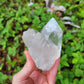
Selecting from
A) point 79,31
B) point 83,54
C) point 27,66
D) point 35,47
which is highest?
Result: point 35,47

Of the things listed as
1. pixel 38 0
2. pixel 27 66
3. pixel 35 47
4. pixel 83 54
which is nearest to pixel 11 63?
pixel 27 66

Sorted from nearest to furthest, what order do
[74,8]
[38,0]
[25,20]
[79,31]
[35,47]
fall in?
[35,47]
[79,31]
[25,20]
[74,8]
[38,0]

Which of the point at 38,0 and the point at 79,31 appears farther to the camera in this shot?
the point at 38,0

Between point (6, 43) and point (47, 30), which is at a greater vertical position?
point (47, 30)

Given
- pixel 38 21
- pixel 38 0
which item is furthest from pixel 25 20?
pixel 38 0

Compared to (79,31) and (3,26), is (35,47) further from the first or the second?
(3,26)

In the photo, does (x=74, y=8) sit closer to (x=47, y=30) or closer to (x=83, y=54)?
(x=83, y=54)

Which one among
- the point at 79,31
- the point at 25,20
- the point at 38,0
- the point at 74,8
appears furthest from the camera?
the point at 38,0
